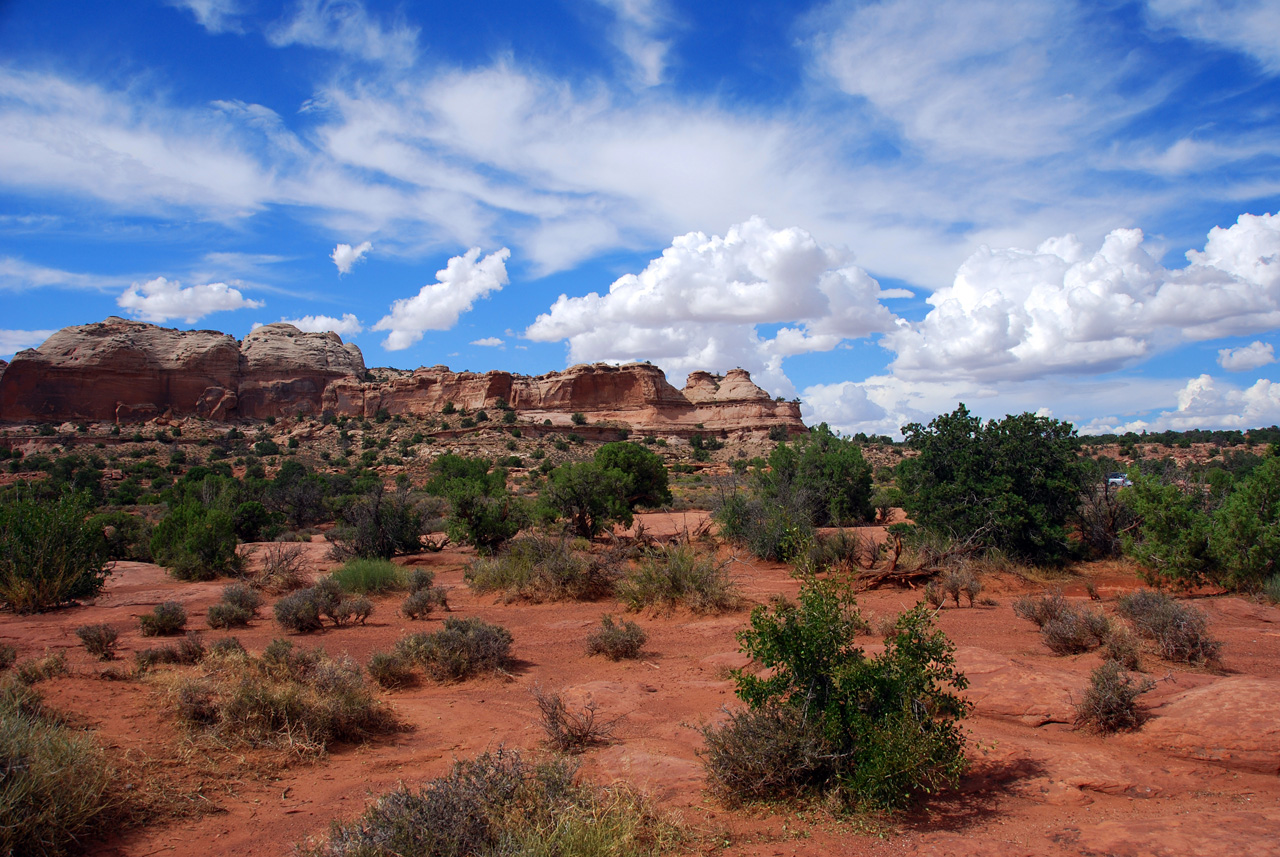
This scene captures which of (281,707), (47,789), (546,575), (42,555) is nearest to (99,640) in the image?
(281,707)

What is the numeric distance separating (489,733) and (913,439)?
13208mm

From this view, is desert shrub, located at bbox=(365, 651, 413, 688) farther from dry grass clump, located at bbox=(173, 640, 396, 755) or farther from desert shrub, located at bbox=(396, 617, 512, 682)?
dry grass clump, located at bbox=(173, 640, 396, 755)

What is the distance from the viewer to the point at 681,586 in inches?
447

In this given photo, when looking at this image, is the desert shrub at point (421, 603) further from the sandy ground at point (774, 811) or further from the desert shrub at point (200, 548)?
the desert shrub at point (200, 548)

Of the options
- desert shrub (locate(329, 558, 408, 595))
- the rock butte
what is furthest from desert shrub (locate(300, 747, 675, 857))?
the rock butte

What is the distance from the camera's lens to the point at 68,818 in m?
3.56

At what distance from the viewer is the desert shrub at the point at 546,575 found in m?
12.5

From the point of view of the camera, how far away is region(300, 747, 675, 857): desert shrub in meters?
3.30

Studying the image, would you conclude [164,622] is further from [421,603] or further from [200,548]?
[200,548]

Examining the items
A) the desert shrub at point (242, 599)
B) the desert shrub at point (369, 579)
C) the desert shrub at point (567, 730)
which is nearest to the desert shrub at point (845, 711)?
the desert shrub at point (567, 730)

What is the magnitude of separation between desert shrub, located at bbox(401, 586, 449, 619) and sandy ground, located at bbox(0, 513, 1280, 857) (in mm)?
2024

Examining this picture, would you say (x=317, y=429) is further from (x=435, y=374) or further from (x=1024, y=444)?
(x=1024, y=444)

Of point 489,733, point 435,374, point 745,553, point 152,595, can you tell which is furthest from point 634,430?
point 489,733

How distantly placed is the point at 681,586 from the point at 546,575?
2.78m
